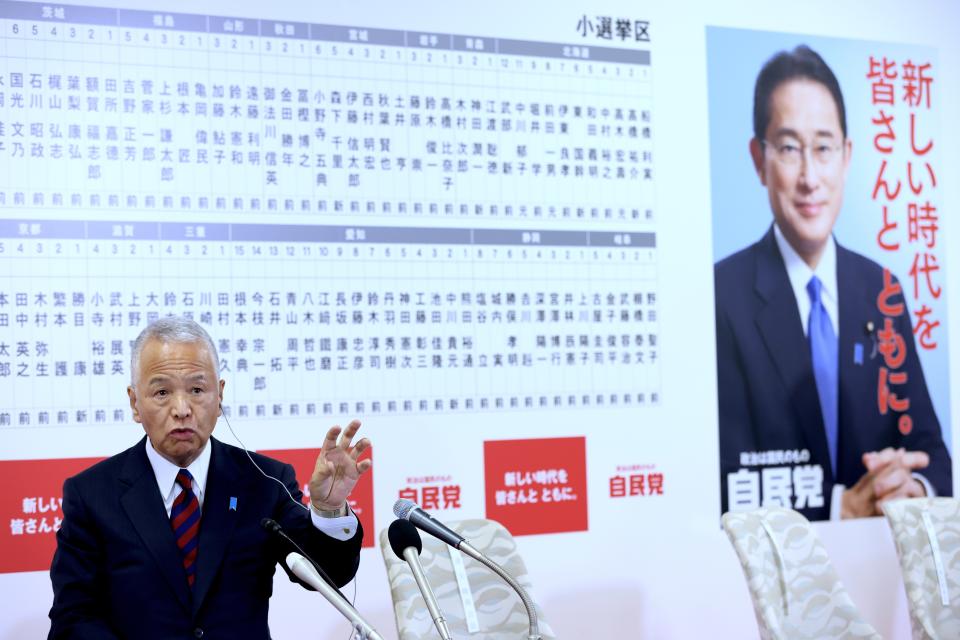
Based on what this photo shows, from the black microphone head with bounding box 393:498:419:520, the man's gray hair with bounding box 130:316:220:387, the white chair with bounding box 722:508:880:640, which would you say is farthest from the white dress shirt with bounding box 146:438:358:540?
the white chair with bounding box 722:508:880:640

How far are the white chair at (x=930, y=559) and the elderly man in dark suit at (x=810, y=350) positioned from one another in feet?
1.12

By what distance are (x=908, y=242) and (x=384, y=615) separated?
2.59 meters

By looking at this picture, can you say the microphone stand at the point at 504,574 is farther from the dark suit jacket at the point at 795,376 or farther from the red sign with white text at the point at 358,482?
the dark suit jacket at the point at 795,376

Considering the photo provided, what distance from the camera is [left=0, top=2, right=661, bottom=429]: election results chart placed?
2912 millimetres

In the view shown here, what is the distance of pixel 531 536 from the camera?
338 centimetres

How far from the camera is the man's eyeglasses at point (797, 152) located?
3844mm

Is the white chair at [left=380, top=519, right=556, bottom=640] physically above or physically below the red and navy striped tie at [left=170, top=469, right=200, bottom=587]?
below

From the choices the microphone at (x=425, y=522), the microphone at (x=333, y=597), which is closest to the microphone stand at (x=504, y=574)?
the microphone at (x=425, y=522)

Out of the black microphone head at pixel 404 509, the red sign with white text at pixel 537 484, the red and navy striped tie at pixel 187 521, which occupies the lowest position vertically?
the red sign with white text at pixel 537 484

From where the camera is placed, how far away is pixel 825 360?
383 centimetres

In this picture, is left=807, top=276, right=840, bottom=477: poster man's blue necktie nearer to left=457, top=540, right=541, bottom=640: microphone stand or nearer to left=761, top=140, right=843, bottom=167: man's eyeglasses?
left=761, top=140, right=843, bottom=167: man's eyeglasses

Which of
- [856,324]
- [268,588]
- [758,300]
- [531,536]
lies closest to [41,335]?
[268,588]

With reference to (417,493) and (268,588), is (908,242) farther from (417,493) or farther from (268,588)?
(268,588)

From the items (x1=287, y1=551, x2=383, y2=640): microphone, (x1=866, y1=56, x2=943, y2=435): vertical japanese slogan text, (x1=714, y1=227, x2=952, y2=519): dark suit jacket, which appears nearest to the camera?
(x1=287, y1=551, x2=383, y2=640): microphone
